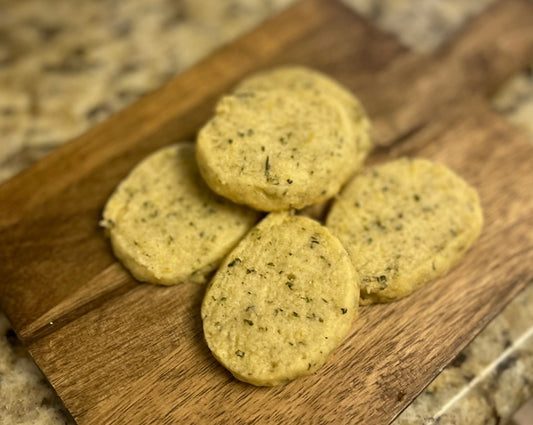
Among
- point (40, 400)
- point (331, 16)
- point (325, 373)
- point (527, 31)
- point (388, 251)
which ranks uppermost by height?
point (527, 31)

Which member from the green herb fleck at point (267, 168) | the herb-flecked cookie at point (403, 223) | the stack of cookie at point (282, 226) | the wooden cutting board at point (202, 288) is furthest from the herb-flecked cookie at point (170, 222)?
the herb-flecked cookie at point (403, 223)

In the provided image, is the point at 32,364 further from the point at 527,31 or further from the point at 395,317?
the point at 527,31

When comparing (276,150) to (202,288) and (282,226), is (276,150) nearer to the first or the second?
(282,226)

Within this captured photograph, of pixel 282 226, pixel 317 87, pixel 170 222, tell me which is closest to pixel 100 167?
pixel 170 222

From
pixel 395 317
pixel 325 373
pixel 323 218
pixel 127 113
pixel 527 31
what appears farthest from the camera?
pixel 527 31

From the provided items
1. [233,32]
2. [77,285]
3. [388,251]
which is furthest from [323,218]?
[233,32]

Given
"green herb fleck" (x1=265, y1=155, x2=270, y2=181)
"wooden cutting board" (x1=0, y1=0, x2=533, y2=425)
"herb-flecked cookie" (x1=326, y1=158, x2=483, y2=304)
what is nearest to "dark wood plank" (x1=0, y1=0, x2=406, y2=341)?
"wooden cutting board" (x1=0, y1=0, x2=533, y2=425)

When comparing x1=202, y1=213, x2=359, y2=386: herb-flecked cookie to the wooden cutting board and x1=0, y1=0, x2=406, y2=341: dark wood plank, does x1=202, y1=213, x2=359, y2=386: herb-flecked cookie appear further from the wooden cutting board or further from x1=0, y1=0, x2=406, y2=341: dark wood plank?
x1=0, y1=0, x2=406, y2=341: dark wood plank
